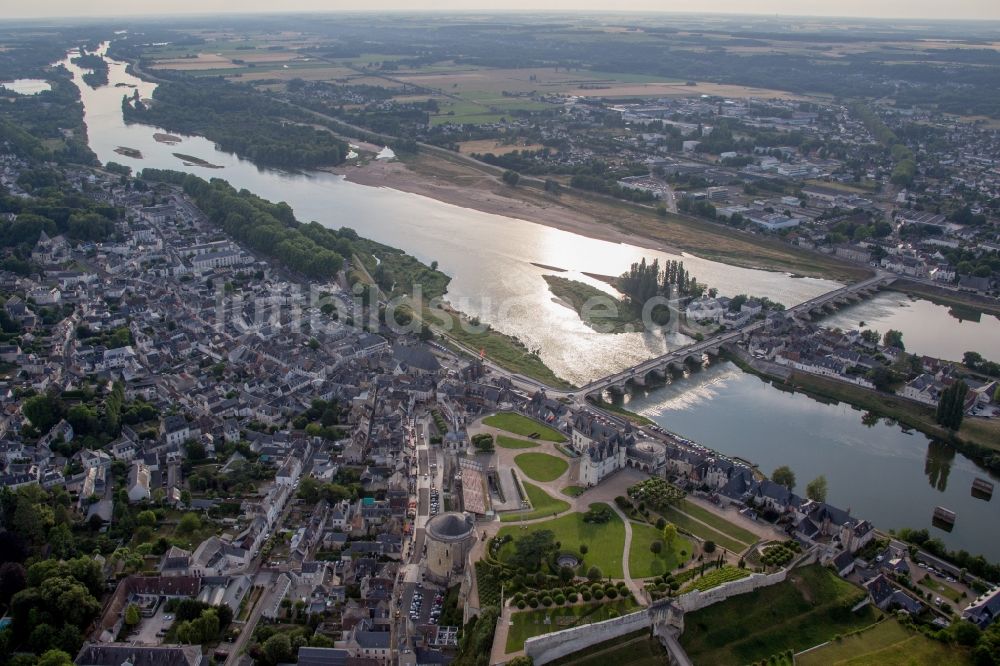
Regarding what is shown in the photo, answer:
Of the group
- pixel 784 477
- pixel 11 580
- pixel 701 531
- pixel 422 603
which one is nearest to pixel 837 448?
pixel 784 477

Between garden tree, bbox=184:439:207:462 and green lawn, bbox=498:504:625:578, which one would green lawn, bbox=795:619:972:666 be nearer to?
green lawn, bbox=498:504:625:578

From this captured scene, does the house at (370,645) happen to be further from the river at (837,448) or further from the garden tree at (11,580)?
the river at (837,448)

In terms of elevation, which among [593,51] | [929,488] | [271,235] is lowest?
[929,488]

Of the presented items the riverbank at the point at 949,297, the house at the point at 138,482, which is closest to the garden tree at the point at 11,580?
the house at the point at 138,482

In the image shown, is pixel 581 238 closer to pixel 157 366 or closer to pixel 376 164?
pixel 376 164

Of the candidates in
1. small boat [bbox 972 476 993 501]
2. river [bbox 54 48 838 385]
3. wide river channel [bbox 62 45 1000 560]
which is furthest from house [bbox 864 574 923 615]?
river [bbox 54 48 838 385]

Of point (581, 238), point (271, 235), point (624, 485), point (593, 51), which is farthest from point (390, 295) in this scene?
point (593, 51)

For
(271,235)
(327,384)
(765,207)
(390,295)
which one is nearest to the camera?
(327,384)
